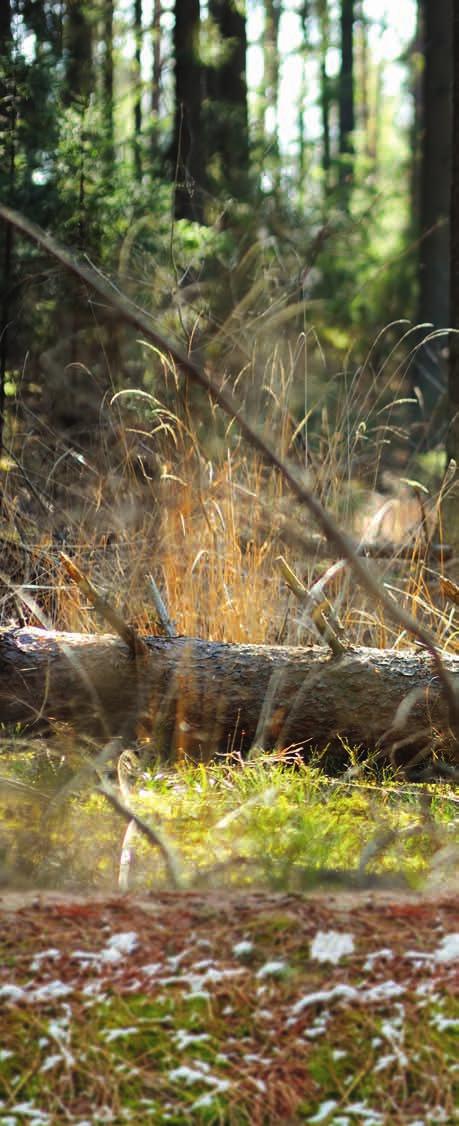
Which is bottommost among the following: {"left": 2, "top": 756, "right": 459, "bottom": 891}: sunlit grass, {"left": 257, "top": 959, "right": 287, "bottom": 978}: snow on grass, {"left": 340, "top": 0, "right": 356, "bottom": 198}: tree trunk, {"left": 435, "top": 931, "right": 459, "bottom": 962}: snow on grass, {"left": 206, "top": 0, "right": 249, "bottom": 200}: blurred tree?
{"left": 2, "top": 756, "right": 459, "bottom": 891}: sunlit grass

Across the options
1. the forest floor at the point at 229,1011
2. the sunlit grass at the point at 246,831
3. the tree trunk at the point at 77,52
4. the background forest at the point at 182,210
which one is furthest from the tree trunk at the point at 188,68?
the forest floor at the point at 229,1011

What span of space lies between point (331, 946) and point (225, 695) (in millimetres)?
1724

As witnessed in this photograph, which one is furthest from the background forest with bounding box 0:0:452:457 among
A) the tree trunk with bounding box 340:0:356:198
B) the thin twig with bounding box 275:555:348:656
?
the tree trunk with bounding box 340:0:356:198

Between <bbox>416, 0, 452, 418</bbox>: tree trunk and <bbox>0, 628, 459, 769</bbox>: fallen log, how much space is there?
8.39 m

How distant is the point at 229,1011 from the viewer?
4.95 feet

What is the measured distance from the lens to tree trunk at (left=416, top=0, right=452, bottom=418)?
11.4m

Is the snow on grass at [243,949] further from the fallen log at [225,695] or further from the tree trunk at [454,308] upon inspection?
the tree trunk at [454,308]

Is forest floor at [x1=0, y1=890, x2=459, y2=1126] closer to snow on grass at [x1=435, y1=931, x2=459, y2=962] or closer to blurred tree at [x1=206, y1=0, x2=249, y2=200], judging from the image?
snow on grass at [x1=435, y1=931, x2=459, y2=962]

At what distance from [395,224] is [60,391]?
1248 cm

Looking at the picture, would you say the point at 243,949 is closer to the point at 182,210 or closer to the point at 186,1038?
the point at 186,1038

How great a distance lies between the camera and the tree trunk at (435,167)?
37.5ft

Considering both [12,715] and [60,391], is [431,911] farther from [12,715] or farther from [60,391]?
[60,391]

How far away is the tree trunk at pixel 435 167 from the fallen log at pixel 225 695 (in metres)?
8.39

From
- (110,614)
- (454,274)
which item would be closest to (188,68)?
(454,274)
